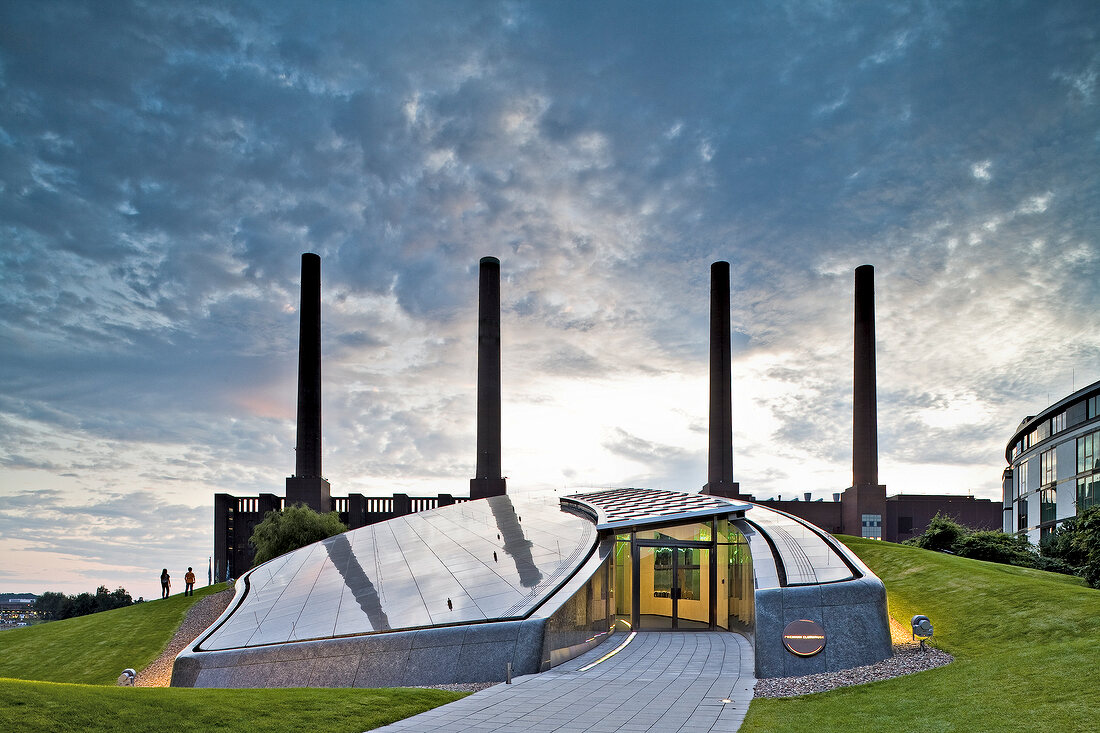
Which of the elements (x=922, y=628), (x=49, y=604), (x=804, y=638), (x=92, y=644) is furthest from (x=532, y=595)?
(x=49, y=604)

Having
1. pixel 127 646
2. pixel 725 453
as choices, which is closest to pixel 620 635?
pixel 127 646

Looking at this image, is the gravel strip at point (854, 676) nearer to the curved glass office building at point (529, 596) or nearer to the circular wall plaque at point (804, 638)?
the curved glass office building at point (529, 596)

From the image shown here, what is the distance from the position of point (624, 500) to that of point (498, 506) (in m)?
6.55

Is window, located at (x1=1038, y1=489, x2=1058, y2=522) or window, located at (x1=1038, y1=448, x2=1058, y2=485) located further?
window, located at (x1=1038, y1=448, x2=1058, y2=485)

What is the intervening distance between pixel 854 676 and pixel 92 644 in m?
27.4

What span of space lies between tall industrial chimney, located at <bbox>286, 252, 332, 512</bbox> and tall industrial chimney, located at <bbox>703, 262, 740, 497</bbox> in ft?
96.2

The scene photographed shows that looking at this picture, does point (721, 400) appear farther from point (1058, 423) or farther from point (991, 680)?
point (991, 680)

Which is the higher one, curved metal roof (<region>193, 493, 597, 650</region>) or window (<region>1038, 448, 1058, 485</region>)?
window (<region>1038, 448, 1058, 485</region>)

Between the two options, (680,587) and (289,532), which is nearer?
(680,587)

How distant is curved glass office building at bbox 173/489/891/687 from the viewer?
622 inches

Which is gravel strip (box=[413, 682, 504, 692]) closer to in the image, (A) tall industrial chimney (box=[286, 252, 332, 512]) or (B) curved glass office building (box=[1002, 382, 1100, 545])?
(A) tall industrial chimney (box=[286, 252, 332, 512])

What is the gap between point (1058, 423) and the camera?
185 ft

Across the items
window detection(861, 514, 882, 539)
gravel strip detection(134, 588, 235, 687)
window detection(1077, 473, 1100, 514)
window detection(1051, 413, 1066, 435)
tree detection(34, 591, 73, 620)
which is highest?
window detection(1051, 413, 1066, 435)

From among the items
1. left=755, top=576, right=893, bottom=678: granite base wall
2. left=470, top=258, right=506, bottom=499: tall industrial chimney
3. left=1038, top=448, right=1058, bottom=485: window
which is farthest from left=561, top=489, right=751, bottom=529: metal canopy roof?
left=1038, top=448, right=1058, bottom=485: window
